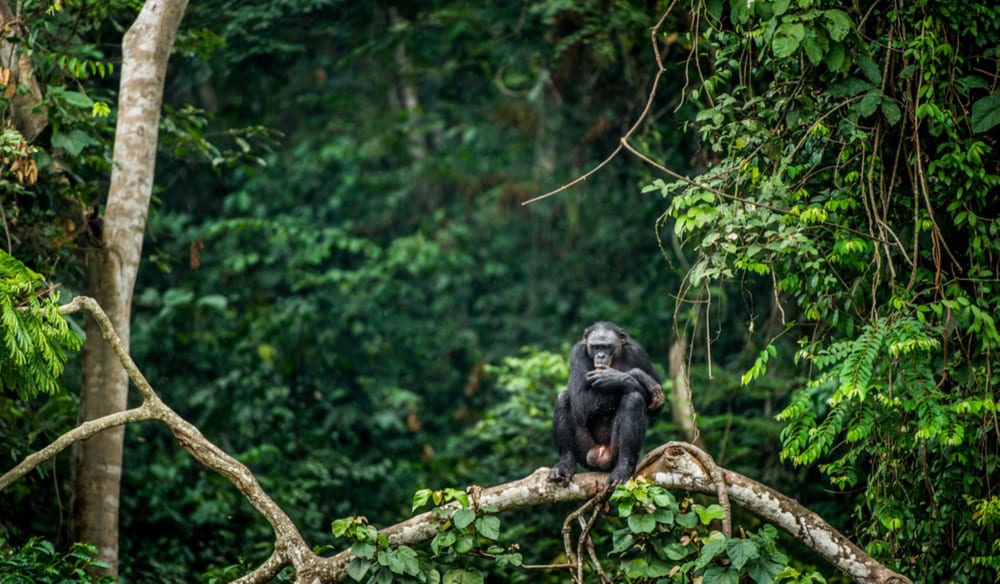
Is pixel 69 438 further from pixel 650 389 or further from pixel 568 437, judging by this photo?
pixel 650 389

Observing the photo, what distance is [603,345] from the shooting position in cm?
715

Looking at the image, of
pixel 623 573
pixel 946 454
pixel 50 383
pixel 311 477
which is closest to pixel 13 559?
pixel 50 383

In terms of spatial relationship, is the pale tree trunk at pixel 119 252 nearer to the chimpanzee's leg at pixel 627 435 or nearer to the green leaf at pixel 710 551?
the chimpanzee's leg at pixel 627 435

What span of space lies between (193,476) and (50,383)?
5.78 m

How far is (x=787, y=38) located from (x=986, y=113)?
3.76ft

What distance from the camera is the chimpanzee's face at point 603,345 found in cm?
712

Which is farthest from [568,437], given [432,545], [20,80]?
[20,80]

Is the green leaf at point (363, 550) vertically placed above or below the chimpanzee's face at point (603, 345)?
below

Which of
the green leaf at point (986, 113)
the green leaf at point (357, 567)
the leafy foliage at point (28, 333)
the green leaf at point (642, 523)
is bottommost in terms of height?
the green leaf at point (357, 567)

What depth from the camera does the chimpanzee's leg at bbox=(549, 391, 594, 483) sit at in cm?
649

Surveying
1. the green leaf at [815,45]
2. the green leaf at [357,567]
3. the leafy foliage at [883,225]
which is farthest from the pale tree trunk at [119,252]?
the green leaf at [815,45]

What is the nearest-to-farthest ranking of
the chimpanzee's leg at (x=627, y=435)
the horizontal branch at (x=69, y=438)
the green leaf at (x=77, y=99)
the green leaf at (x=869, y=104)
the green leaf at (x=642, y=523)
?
the green leaf at (x=642, y=523)
the horizontal branch at (x=69, y=438)
the green leaf at (x=869, y=104)
the chimpanzee's leg at (x=627, y=435)
the green leaf at (x=77, y=99)

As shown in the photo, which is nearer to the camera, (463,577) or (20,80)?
(463,577)

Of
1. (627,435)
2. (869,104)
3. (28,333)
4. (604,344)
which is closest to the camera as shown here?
(28,333)
